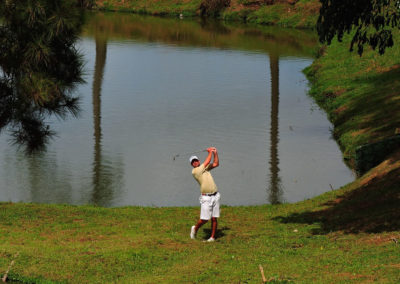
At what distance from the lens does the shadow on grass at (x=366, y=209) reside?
18422 millimetres

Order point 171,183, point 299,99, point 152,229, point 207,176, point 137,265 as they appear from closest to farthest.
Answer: point 137,265
point 207,176
point 152,229
point 171,183
point 299,99

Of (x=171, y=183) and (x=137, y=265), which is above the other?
(x=137, y=265)

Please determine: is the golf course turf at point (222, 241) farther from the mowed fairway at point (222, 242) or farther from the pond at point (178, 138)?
the pond at point (178, 138)

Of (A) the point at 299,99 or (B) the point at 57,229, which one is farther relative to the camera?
(A) the point at 299,99

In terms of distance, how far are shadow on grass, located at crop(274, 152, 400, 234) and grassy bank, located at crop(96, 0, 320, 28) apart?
62.6 metres

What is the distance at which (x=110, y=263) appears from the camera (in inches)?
609

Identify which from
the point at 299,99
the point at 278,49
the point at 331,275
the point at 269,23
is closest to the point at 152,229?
the point at 331,275

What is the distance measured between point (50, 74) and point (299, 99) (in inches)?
1033

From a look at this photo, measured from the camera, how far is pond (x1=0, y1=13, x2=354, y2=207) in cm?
2656

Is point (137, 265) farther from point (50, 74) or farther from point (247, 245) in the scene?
point (50, 74)

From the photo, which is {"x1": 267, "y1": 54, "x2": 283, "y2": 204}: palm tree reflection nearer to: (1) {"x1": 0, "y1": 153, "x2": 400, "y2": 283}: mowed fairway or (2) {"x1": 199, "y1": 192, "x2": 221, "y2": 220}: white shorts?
(1) {"x1": 0, "y1": 153, "x2": 400, "y2": 283}: mowed fairway

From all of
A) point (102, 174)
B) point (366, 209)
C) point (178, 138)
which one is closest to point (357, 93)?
point (178, 138)

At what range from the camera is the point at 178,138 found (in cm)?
3453

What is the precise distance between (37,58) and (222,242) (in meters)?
7.36
